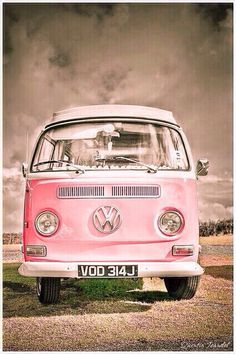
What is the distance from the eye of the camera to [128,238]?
4.61m

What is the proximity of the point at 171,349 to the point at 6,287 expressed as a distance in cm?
196

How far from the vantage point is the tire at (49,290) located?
4938 millimetres

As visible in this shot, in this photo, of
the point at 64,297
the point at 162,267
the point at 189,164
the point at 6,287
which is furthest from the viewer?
the point at 6,287

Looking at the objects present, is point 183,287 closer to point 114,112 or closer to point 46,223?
point 46,223

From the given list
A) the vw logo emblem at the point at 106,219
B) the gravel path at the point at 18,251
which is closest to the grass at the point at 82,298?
the gravel path at the point at 18,251

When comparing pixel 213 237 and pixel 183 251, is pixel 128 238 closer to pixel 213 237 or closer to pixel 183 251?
pixel 183 251

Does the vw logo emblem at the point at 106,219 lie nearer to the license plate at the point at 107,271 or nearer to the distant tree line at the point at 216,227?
the license plate at the point at 107,271

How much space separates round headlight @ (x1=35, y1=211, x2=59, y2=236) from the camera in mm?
4660

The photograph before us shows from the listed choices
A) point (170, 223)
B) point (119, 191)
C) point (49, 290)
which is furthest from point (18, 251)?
point (170, 223)

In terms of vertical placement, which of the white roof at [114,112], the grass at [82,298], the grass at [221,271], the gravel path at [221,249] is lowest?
the grass at [82,298]

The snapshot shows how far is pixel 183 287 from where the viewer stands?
16.6ft

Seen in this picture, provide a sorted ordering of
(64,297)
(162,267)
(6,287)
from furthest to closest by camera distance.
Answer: (6,287) < (64,297) < (162,267)

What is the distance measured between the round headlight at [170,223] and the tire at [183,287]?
21.7 inches

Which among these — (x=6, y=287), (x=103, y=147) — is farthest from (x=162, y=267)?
(x=6, y=287)
